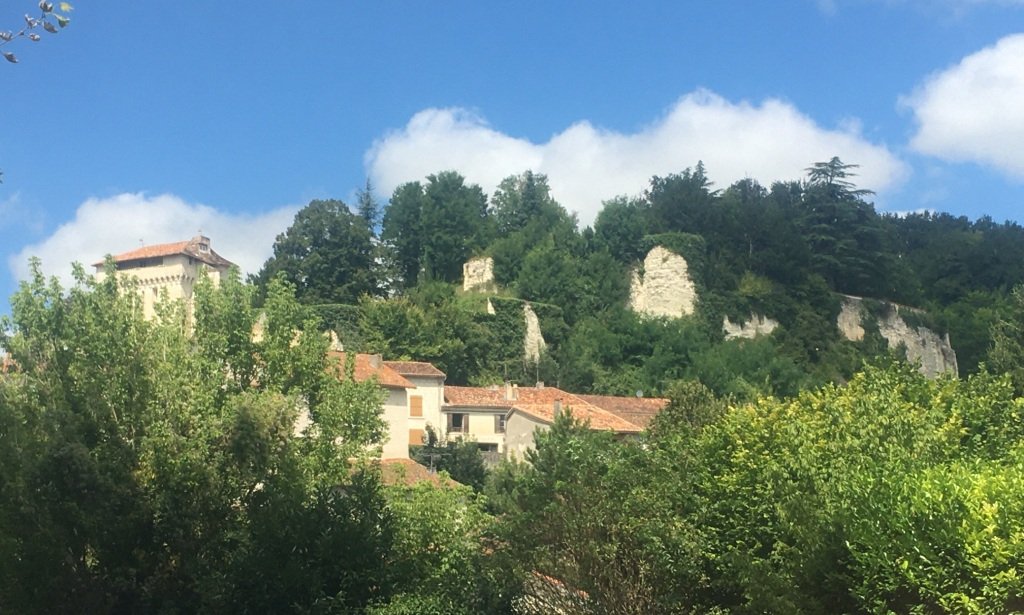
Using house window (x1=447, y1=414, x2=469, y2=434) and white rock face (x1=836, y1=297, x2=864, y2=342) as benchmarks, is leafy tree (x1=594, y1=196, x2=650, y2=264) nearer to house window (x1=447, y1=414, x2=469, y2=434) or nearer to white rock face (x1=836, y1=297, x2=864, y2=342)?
white rock face (x1=836, y1=297, x2=864, y2=342)

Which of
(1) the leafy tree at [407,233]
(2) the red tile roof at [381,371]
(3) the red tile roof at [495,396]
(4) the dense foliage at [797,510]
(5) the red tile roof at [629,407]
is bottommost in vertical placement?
(4) the dense foliage at [797,510]

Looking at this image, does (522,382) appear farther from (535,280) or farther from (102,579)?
(102,579)

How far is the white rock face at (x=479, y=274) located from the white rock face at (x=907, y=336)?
866 inches

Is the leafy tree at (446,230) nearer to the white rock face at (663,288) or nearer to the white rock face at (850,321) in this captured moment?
the white rock face at (663,288)

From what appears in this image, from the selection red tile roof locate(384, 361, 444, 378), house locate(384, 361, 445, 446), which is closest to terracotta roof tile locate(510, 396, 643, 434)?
house locate(384, 361, 445, 446)

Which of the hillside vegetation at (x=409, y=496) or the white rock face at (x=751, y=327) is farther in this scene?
the white rock face at (x=751, y=327)

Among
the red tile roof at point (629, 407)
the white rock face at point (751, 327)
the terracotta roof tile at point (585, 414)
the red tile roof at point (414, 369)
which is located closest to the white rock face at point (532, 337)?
the red tile roof at point (629, 407)

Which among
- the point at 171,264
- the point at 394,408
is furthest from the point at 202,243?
the point at 394,408

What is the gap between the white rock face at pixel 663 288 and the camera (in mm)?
61438

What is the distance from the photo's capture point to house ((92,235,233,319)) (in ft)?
205

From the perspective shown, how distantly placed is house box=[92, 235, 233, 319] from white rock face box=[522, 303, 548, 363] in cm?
1886

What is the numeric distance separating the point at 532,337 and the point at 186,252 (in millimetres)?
21817

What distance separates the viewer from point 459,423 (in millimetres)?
43562

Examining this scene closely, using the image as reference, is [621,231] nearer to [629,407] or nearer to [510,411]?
[629,407]
